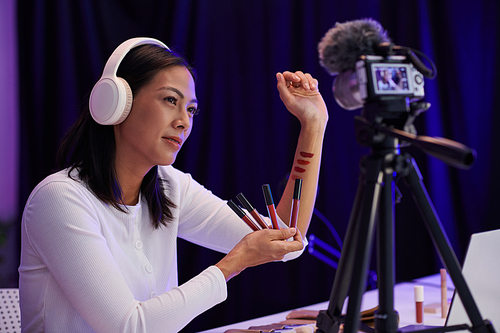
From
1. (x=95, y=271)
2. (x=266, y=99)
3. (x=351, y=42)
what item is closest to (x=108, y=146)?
(x=95, y=271)

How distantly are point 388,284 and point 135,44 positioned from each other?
87 cm

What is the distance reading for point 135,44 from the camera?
112 centimetres

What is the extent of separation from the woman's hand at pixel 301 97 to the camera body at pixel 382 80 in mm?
489

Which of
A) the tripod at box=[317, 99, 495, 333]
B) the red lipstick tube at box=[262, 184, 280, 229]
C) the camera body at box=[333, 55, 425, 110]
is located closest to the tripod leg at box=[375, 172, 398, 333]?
the tripod at box=[317, 99, 495, 333]

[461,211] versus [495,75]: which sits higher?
[495,75]

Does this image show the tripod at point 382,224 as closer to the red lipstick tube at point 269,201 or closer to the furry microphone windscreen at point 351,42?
the furry microphone windscreen at point 351,42

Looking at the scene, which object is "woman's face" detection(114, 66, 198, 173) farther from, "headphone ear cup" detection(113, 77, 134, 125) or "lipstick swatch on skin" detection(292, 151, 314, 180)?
"lipstick swatch on skin" detection(292, 151, 314, 180)

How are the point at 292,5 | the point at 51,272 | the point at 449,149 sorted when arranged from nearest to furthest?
1. the point at 449,149
2. the point at 51,272
3. the point at 292,5

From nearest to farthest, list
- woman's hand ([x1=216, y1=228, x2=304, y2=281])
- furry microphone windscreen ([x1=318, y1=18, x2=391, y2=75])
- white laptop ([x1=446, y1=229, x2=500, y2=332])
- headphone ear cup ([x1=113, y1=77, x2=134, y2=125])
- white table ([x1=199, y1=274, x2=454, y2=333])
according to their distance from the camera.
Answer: furry microphone windscreen ([x1=318, y1=18, x2=391, y2=75]) < white laptop ([x1=446, y1=229, x2=500, y2=332]) < woman's hand ([x1=216, y1=228, x2=304, y2=281]) < headphone ear cup ([x1=113, y1=77, x2=134, y2=125]) < white table ([x1=199, y1=274, x2=454, y2=333])

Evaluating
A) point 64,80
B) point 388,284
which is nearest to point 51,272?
point 388,284

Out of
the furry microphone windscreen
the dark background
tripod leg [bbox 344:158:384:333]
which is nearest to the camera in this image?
tripod leg [bbox 344:158:384:333]

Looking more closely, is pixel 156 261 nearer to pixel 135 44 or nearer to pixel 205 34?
pixel 135 44

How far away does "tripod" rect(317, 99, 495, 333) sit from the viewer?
535 millimetres

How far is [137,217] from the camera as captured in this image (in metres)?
1.19
